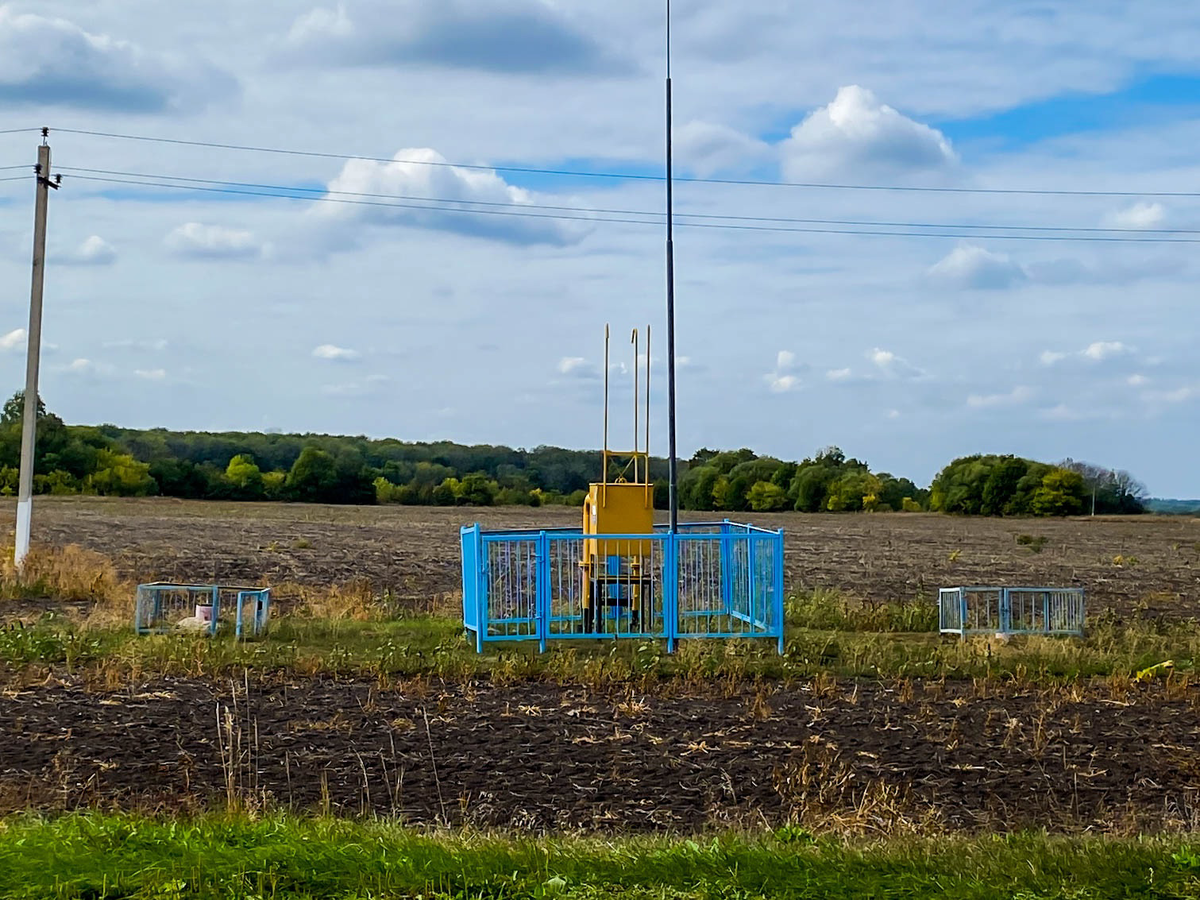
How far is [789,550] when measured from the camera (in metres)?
40.7

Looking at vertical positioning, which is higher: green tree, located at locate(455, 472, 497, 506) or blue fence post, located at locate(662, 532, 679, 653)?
green tree, located at locate(455, 472, 497, 506)

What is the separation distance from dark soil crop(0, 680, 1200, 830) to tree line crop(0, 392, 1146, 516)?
228 ft

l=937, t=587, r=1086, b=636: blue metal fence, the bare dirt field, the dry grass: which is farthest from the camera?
the bare dirt field

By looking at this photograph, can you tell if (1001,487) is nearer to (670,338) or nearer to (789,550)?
(789,550)

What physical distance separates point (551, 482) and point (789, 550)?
50666mm

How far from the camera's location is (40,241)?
958 inches

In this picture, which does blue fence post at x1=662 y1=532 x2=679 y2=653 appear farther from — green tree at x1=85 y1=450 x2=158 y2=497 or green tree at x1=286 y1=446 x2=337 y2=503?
green tree at x1=85 y1=450 x2=158 y2=497

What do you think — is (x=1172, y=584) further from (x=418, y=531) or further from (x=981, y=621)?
(x=418, y=531)

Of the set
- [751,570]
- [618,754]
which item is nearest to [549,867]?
[618,754]

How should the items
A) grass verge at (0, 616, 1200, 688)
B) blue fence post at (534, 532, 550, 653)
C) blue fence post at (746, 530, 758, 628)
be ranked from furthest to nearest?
1. blue fence post at (746, 530, 758, 628)
2. blue fence post at (534, 532, 550, 653)
3. grass verge at (0, 616, 1200, 688)

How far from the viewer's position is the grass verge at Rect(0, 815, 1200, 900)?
19.4ft

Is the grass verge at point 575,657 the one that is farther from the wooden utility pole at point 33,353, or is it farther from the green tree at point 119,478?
the green tree at point 119,478

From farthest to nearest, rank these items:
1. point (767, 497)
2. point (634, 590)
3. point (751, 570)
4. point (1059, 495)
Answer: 1. point (767, 497)
2. point (1059, 495)
3. point (634, 590)
4. point (751, 570)

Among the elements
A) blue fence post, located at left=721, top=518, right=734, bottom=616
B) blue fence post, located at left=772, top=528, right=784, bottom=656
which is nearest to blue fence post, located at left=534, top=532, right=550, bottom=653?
blue fence post, located at left=721, top=518, right=734, bottom=616
